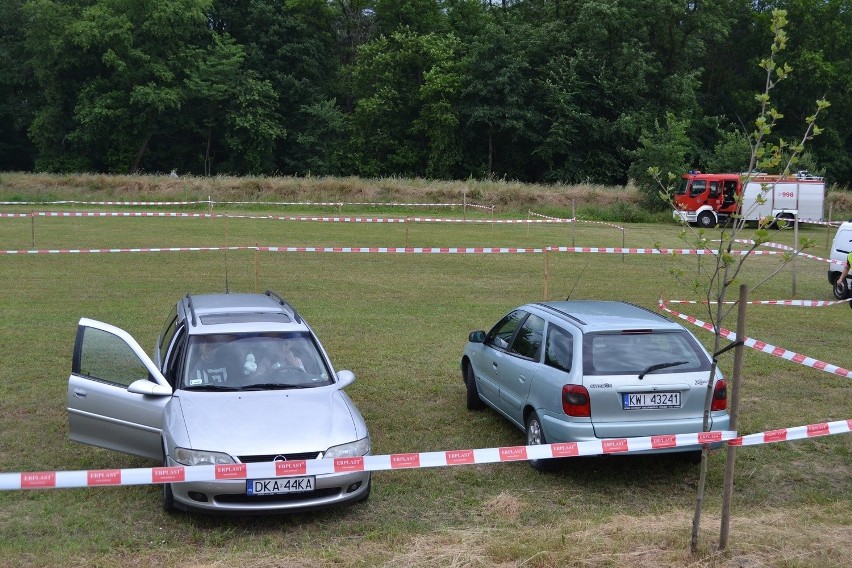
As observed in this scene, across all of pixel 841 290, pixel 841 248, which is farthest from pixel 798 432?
pixel 841 248

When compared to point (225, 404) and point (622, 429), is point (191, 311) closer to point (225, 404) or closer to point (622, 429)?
point (225, 404)

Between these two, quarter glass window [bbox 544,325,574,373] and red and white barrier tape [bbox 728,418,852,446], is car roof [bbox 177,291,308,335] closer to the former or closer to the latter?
quarter glass window [bbox 544,325,574,373]

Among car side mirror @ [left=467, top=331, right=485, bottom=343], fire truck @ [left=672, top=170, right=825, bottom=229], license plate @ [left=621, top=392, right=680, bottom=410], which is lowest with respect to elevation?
license plate @ [left=621, top=392, right=680, bottom=410]

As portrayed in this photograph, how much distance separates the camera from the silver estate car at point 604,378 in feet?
25.1

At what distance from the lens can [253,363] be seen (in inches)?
314

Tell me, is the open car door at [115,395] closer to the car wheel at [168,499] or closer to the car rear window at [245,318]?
the car wheel at [168,499]

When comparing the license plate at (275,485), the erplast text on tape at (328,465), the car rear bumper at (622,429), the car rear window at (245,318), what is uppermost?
the car rear window at (245,318)

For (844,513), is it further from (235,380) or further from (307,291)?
(307,291)

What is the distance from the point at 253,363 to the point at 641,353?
341 centimetres

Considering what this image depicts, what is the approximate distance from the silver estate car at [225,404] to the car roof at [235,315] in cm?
2

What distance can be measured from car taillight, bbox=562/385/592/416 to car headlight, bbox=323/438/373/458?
174cm

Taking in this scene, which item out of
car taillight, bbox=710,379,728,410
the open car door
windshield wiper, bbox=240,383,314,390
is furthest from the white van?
the open car door

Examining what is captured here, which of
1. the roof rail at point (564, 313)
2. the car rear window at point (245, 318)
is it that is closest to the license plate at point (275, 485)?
the car rear window at point (245, 318)

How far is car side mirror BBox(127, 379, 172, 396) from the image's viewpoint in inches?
285
